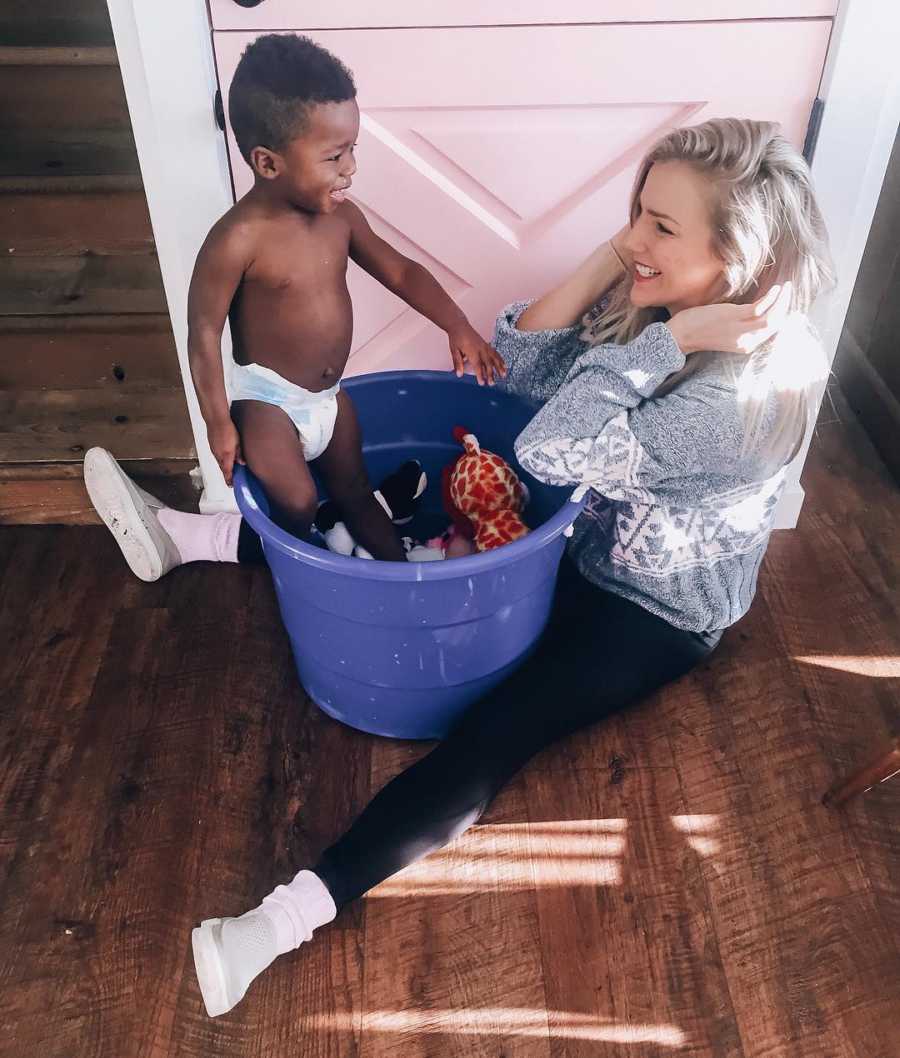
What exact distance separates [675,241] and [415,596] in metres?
0.49

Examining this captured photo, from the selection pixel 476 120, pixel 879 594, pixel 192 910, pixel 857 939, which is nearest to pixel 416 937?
pixel 192 910

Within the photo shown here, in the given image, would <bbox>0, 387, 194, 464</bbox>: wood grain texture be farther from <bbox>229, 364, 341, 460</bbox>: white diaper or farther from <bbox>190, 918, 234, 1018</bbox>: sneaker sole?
<bbox>190, 918, 234, 1018</bbox>: sneaker sole

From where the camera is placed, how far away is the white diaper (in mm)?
1190

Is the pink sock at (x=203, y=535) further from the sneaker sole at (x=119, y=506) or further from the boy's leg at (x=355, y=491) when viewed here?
the boy's leg at (x=355, y=491)

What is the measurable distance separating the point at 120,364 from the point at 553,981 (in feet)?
4.35

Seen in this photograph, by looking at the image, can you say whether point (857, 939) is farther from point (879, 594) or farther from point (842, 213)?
point (842, 213)

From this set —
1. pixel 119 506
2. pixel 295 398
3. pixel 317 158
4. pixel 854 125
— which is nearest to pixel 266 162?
pixel 317 158

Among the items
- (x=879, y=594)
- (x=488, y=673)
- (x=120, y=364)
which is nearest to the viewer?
→ (x=488, y=673)

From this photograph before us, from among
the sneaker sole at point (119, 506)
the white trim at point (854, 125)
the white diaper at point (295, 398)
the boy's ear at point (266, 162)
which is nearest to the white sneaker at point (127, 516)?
the sneaker sole at point (119, 506)

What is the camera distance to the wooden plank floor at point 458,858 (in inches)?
40.4

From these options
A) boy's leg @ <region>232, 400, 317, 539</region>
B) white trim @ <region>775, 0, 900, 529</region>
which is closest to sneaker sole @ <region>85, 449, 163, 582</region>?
boy's leg @ <region>232, 400, 317, 539</region>

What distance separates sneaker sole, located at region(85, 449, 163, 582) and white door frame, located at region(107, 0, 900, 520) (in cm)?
28

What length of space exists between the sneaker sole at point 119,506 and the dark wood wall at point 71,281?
5.0 inches

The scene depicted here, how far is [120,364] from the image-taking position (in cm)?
181
